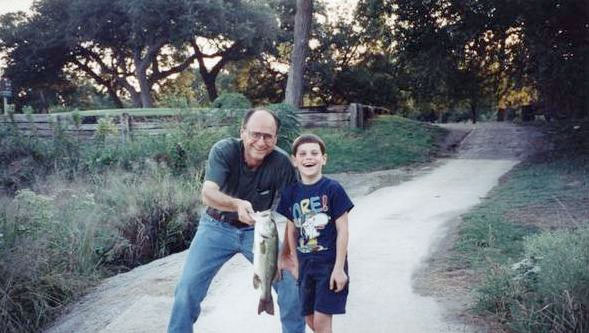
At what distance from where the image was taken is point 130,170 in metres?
12.6

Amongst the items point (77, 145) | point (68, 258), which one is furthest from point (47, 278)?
point (77, 145)

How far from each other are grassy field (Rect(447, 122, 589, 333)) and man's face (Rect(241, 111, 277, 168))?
97.3 inches

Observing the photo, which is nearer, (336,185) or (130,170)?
(336,185)

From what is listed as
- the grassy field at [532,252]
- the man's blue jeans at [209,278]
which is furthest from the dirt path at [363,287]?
the man's blue jeans at [209,278]

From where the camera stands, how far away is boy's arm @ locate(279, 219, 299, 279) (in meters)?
3.79

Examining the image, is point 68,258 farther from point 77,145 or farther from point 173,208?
point 77,145

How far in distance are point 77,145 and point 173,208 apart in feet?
19.4

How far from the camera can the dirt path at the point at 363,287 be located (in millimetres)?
5020

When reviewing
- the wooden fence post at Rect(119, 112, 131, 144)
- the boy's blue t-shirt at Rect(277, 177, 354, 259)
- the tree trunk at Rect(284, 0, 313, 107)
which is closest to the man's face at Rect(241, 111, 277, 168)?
the boy's blue t-shirt at Rect(277, 177, 354, 259)

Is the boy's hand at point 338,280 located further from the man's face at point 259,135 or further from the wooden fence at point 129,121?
the wooden fence at point 129,121

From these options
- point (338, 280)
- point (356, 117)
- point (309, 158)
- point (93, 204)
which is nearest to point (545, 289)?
point (338, 280)

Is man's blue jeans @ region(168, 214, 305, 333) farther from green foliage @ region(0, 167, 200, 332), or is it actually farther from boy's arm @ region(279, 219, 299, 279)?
green foliage @ region(0, 167, 200, 332)

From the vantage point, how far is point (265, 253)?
11.2 feet

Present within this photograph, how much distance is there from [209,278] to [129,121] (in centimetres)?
1306
